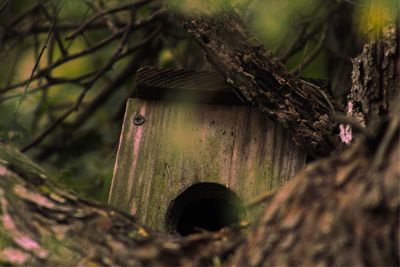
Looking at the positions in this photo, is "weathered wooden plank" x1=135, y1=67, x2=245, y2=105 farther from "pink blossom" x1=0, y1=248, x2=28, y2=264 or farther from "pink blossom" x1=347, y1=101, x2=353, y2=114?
A: "pink blossom" x1=0, y1=248, x2=28, y2=264

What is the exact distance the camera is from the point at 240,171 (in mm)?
3680

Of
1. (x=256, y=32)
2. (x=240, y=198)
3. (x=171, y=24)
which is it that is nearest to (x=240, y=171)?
(x=240, y=198)

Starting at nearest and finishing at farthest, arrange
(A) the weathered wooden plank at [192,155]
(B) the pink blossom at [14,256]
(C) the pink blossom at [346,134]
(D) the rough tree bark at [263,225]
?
1. (D) the rough tree bark at [263,225]
2. (B) the pink blossom at [14,256]
3. (C) the pink blossom at [346,134]
4. (A) the weathered wooden plank at [192,155]

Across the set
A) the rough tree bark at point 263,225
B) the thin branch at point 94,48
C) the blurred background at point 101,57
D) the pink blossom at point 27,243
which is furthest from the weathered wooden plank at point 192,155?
the pink blossom at point 27,243

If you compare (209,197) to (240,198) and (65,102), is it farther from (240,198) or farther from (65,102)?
(65,102)

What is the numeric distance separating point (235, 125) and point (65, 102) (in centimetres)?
252

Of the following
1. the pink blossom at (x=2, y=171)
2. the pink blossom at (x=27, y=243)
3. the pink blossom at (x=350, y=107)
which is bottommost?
the pink blossom at (x=27, y=243)

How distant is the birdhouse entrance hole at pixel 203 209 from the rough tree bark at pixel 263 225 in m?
1.11

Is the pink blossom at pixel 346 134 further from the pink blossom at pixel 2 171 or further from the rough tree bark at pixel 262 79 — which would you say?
the pink blossom at pixel 2 171

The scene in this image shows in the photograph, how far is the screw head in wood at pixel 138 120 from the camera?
3.82 metres

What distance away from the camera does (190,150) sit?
3752mm

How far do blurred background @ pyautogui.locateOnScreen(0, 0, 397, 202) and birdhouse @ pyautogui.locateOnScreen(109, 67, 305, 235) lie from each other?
798mm

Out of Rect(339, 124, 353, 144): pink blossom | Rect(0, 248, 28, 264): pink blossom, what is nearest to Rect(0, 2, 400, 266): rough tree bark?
Rect(0, 248, 28, 264): pink blossom

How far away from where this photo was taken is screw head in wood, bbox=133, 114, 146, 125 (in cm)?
382
